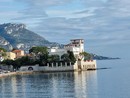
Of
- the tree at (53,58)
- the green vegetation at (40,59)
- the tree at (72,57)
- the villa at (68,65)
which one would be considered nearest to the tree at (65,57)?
the green vegetation at (40,59)

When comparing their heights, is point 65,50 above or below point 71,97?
above

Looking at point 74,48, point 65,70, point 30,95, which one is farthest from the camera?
point 74,48

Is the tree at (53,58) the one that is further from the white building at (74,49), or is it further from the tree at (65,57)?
the white building at (74,49)

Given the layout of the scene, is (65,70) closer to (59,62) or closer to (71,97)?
(59,62)

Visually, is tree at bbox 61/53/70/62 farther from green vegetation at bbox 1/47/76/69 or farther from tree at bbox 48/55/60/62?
tree at bbox 48/55/60/62

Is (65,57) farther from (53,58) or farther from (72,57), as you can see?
(53,58)

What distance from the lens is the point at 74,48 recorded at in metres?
121

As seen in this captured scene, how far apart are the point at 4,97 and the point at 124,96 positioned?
13.1 metres

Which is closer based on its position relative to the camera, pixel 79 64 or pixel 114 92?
pixel 114 92

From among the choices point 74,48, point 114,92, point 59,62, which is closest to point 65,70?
point 59,62

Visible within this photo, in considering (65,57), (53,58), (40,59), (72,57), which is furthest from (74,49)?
(40,59)

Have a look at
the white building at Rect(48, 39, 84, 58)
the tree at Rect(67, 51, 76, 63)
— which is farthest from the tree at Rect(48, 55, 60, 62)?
the tree at Rect(67, 51, 76, 63)

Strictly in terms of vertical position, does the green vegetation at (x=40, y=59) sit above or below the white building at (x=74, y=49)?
below

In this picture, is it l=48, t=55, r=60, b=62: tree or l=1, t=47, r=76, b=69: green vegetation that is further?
l=1, t=47, r=76, b=69: green vegetation
